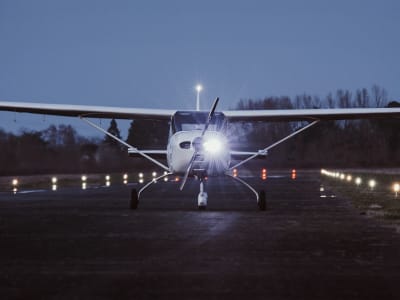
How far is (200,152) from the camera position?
53.7ft

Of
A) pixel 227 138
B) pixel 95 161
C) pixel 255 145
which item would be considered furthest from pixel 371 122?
pixel 227 138

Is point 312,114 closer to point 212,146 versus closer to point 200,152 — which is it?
point 212,146

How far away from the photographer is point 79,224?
535 inches

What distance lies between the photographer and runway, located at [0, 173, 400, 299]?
257 inches

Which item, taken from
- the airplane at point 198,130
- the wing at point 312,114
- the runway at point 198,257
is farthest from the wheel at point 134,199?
the wing at point 312,114

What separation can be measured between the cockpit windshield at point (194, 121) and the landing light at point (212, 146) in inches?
46.5

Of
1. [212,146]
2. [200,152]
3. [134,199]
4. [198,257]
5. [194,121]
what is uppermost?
[194,121]

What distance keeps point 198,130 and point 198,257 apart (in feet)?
28.0

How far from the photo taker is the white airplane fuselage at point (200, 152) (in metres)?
16.4

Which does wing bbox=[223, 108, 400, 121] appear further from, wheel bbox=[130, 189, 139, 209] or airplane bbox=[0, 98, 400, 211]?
wheel bbox=[130, 189, 139, 209]

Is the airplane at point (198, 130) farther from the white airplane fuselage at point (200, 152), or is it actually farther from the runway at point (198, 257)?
the runway at point (198, 257)

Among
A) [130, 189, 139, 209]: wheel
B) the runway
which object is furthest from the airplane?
the runway

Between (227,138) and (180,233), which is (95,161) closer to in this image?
(227,138)

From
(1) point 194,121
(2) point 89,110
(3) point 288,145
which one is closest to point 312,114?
(1) point 194,121
